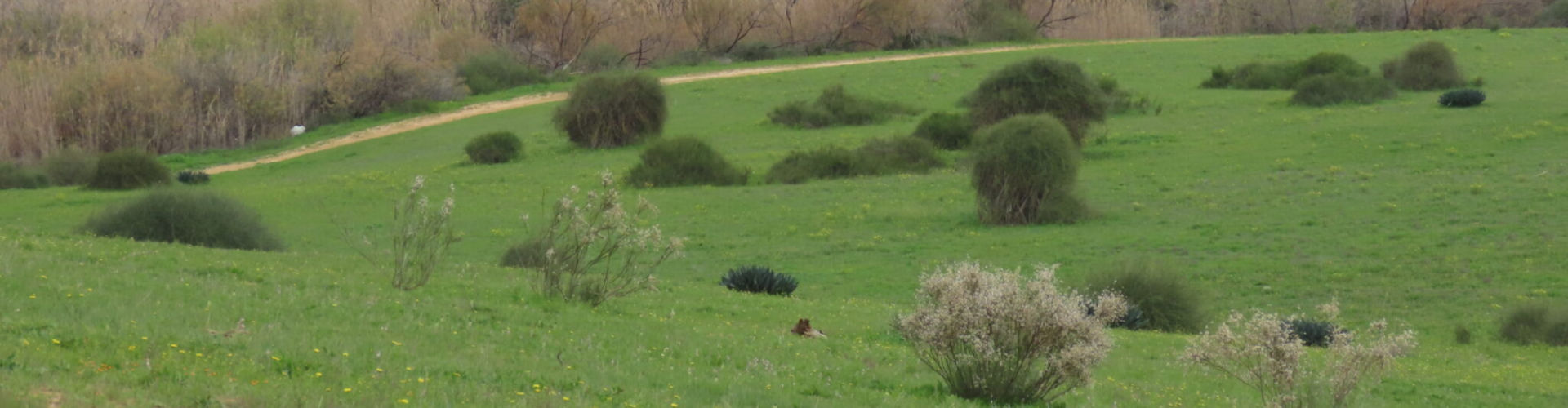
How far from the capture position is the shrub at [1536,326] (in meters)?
17.1

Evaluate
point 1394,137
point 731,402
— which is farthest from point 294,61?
point 731,402

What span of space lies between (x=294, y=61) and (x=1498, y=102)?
45279 mm

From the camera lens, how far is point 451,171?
39.4m

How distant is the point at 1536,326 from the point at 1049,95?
2064 cm

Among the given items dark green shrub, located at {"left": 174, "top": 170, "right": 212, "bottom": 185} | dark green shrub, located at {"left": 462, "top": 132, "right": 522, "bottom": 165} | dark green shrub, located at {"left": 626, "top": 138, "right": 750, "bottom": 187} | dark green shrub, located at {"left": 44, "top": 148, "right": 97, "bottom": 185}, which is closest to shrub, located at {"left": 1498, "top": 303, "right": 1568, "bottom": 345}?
dark green shrub, located at {"left": 626, "top": 138, "right": 750, "bottom": 187}

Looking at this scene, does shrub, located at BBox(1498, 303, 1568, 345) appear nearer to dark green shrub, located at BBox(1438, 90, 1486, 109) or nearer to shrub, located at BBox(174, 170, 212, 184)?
dark green shrub, located at BBox(1438, 90, 1486, 109)

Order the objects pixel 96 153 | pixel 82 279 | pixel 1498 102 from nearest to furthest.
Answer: pixel 82 279 → pixel 1498 102 → pixel 96 153

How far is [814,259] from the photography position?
2481 centimetres

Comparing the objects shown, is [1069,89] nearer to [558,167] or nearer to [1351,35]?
[558,167]

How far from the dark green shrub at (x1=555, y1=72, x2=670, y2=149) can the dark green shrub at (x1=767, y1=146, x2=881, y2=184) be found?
827cm

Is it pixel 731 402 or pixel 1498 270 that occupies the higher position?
pixel 731 402

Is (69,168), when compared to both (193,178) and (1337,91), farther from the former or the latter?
(1337,91)

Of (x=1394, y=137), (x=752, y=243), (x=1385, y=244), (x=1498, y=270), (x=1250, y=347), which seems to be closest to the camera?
(x=1250, y=347)

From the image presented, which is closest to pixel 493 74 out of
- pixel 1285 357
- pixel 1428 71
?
pixel 1428 71
